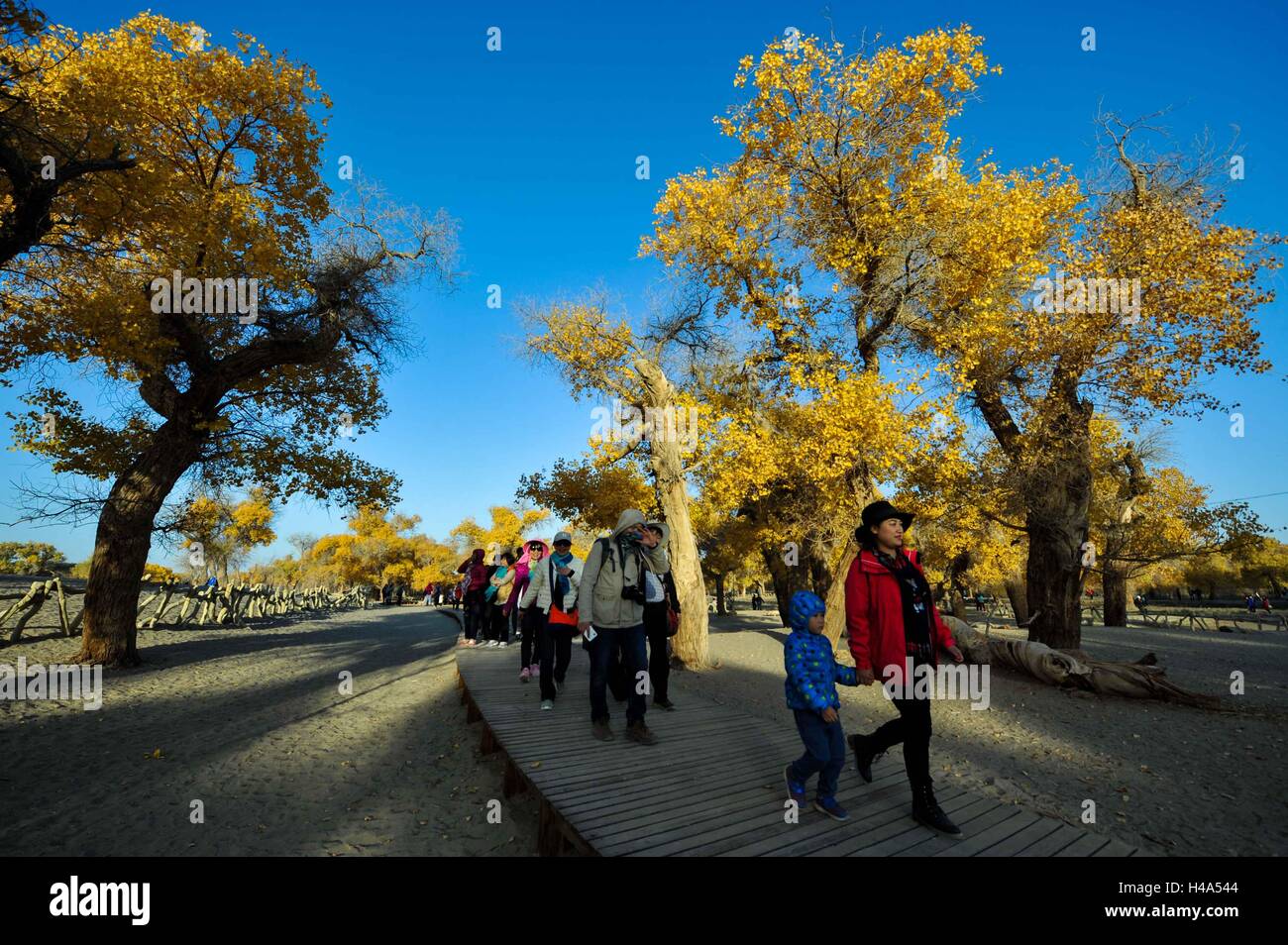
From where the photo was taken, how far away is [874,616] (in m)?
3.74

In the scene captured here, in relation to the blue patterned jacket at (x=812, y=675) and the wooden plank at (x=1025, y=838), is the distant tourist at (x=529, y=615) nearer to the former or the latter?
the blue patterned jacket at (x=812, y=675)

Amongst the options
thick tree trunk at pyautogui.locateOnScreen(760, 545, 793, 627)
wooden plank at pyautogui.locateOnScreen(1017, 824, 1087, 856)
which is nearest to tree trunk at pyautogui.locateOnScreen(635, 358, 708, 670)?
wooden plank at pyautogui.locateOnScreen(1017, 824, 1087, 856)

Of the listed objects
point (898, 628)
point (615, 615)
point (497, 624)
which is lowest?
point (497, 624)

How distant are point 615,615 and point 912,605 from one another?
2.71 m

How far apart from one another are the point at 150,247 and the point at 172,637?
14065 mm

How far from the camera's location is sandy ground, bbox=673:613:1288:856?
181 inches

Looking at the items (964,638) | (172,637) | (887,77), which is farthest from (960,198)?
(172,637)

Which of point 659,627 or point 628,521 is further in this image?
point 659,627

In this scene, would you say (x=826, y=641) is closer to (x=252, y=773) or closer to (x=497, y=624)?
(x=252, y=773)

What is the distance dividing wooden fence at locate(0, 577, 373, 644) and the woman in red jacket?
16633mm

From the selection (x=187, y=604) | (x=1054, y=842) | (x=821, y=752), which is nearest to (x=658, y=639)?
(x=821, y=752)

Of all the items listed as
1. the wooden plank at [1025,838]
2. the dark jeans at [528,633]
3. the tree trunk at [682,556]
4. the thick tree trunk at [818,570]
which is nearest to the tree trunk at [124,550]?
the dark jeans at [528,633]

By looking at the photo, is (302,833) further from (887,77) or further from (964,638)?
(887,77)
